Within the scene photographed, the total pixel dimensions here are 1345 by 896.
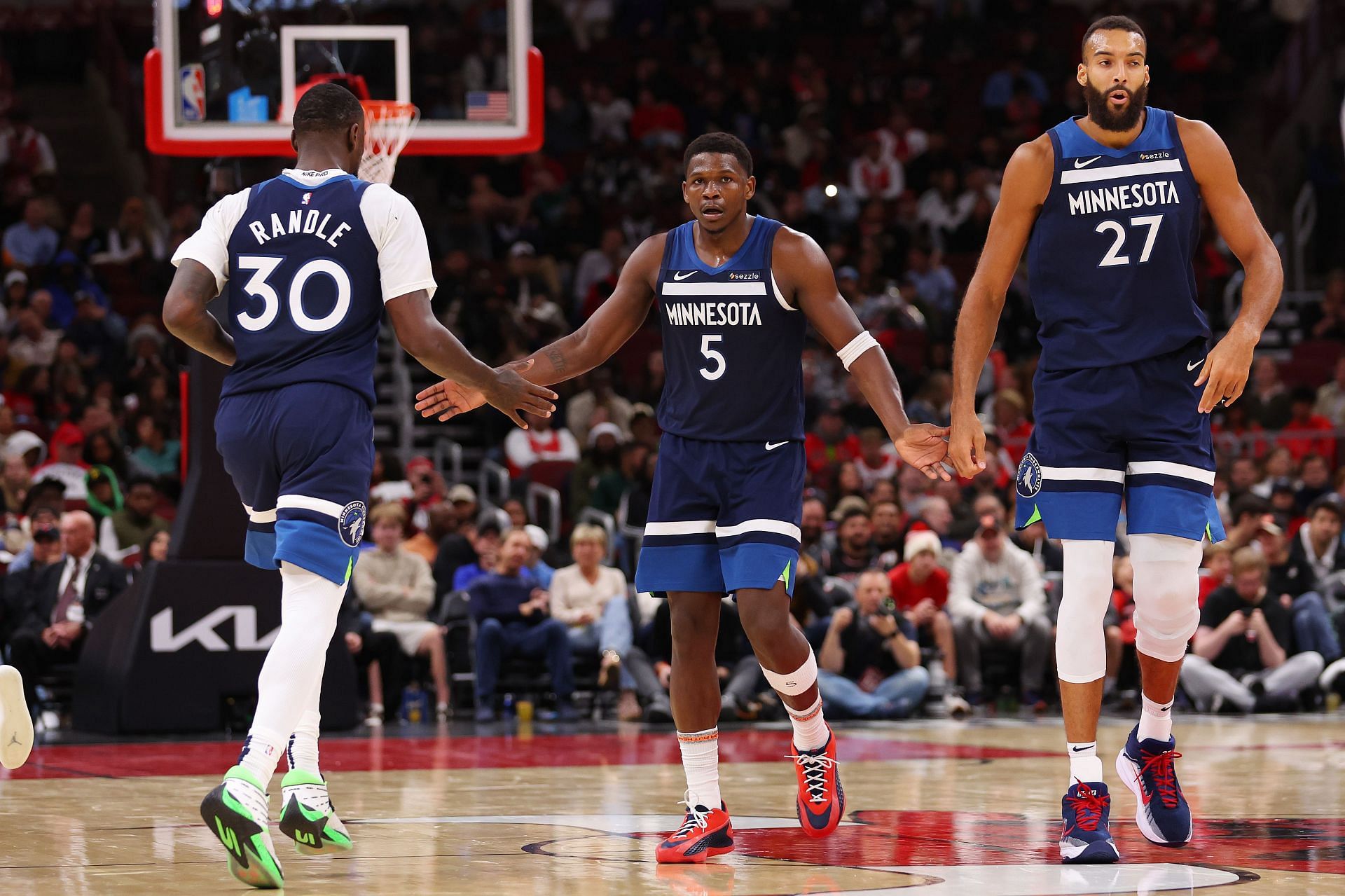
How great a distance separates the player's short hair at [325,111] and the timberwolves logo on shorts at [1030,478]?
8.08 ft

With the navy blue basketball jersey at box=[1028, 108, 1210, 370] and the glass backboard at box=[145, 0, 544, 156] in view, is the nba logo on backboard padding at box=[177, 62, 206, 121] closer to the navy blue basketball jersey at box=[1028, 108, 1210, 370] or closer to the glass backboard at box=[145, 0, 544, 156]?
the glass backboard at box=[145, 0, 544, 156]

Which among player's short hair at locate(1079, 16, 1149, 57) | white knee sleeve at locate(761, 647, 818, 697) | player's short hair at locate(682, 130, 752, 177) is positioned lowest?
white knee sleeve at locate(761, 647, 818, 697)

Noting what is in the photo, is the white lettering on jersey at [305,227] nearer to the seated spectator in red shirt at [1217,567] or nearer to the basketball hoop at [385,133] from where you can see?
the basketball hoop at [385,133]

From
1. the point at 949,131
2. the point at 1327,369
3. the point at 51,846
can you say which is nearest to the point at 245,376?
the point at 51,846

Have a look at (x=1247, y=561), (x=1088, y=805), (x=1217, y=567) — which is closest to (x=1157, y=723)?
(x=1088, y=805)

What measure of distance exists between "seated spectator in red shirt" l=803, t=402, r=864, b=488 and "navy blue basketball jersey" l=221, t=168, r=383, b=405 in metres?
10.5

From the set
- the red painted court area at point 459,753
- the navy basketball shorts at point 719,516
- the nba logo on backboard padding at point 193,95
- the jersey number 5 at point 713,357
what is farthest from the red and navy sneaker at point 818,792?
the nba logo on backboard padding at point 193,95

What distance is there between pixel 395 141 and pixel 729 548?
5021 mm

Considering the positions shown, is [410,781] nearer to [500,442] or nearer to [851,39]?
[500,442]

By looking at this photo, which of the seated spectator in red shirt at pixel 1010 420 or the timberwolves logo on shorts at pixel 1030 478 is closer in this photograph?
the timberwolves logo on shorts at pixel 1030 478

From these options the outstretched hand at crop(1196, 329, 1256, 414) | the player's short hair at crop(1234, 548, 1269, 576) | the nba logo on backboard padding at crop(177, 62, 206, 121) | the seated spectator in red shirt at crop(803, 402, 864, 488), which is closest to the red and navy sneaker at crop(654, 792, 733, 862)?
the outstretched hand at crop(1196, 329, 1256, 414)

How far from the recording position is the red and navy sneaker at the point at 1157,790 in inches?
226

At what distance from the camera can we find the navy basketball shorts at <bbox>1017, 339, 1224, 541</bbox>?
5.70 m

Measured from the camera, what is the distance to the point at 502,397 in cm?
579
